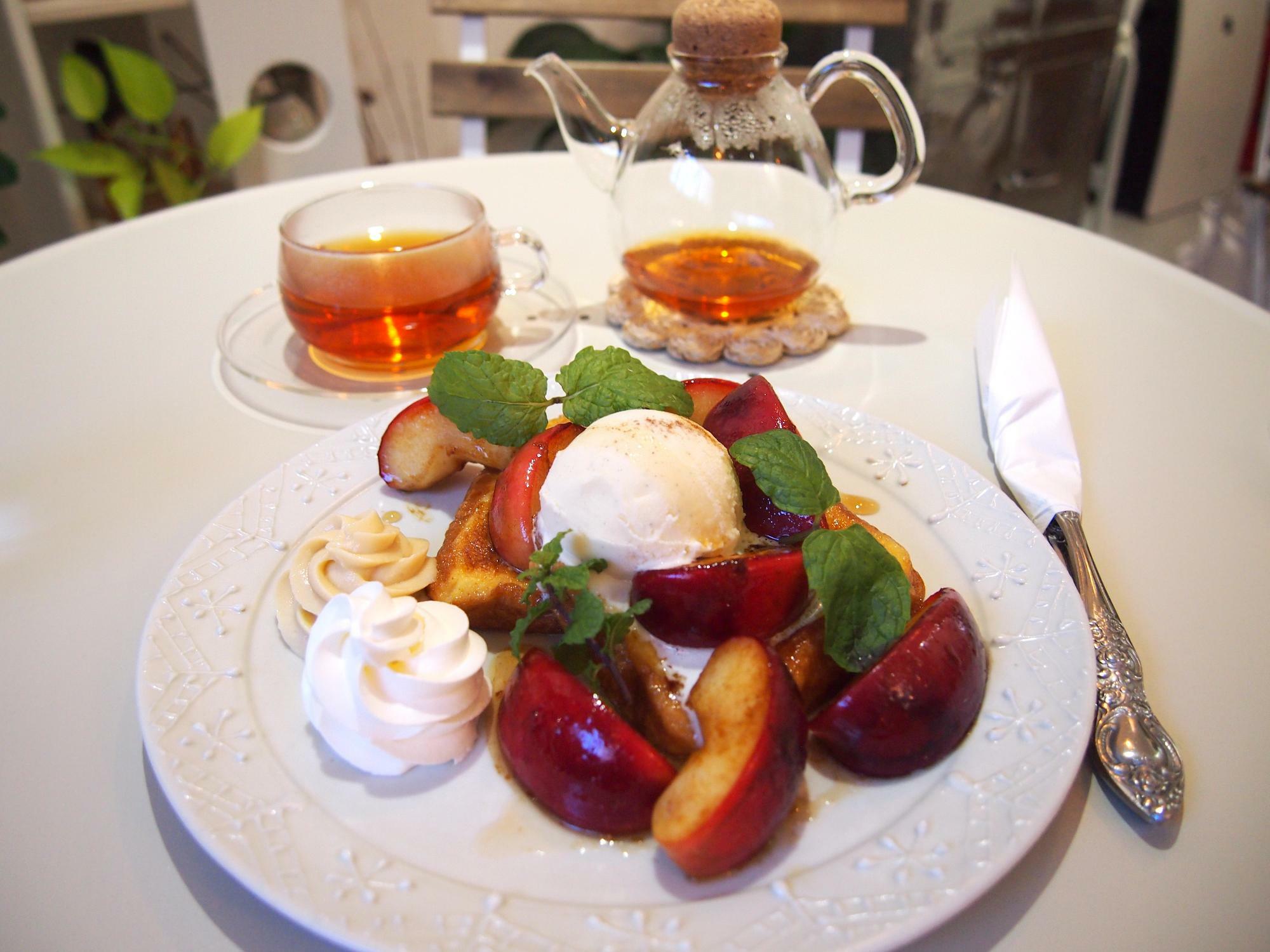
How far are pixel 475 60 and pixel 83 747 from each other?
7.38 feet

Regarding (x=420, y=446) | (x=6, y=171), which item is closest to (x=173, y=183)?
(x=6, y=171)

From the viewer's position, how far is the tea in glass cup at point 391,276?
1304 mm

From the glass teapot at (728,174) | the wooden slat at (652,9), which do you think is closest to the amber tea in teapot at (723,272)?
the glass teapot at (728,174)

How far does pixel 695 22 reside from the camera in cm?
130

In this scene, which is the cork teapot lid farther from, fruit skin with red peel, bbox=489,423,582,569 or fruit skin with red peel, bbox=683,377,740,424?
fruit skin with red peel, bbox=489,423,582,569

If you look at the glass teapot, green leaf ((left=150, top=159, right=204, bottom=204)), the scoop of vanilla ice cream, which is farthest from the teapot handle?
green leaf ((left=150, top=159, right=204, bottom=204))

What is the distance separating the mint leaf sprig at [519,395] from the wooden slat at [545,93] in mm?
1629

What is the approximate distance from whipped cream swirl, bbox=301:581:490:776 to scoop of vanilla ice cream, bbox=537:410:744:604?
0.15 metres

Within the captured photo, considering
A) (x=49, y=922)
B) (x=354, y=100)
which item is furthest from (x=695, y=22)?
(x=354, y=100)

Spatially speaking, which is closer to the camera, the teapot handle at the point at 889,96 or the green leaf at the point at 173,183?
the teapot handle at the point at 889,96

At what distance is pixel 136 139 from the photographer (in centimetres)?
320

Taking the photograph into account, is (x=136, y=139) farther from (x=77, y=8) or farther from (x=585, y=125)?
(x=585, y=125)

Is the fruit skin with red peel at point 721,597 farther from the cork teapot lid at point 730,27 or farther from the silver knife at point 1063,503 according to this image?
the cork teapot lid at point 730,27

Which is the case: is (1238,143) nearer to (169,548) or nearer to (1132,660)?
(1132,660)
